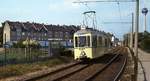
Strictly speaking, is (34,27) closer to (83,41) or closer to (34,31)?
(34,31)

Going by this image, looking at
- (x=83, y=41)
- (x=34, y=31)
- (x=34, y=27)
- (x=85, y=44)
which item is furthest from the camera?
(x=34, y=27)

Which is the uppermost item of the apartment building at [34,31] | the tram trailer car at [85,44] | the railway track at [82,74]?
the apartment building at [34,31]

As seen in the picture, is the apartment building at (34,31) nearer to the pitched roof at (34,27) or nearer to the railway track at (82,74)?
the pitched roof at (34,27)

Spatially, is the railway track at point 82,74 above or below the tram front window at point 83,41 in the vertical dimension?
below

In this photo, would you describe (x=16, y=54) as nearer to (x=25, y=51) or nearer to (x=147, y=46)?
(x=25, y=51)

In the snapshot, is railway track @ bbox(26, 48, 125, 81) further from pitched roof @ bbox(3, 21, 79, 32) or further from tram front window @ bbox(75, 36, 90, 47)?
pitched roof @ bbox(3, 21, 79, 32)

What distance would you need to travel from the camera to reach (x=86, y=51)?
34.8 m

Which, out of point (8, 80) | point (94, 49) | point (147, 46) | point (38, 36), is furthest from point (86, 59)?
point (38, 36)

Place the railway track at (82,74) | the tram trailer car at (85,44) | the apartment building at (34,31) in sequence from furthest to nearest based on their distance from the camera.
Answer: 1. the apartment building at (34,31)
2. the tram trailer car at (85,44)
3. the railway track at (82,74)

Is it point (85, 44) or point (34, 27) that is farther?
point (34, 27)

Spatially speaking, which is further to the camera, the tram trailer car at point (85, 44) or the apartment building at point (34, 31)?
the apartment building at point (34, 31)

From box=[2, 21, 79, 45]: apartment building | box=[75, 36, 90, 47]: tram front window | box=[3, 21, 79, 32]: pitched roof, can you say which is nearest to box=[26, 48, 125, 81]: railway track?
box=[75, 36, 90, 47]: tram front window

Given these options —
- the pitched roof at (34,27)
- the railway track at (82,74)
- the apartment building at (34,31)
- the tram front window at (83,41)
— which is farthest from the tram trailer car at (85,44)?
the pitched roof at (34,27)

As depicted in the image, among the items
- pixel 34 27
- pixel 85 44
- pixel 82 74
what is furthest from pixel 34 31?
pixel 82 74
